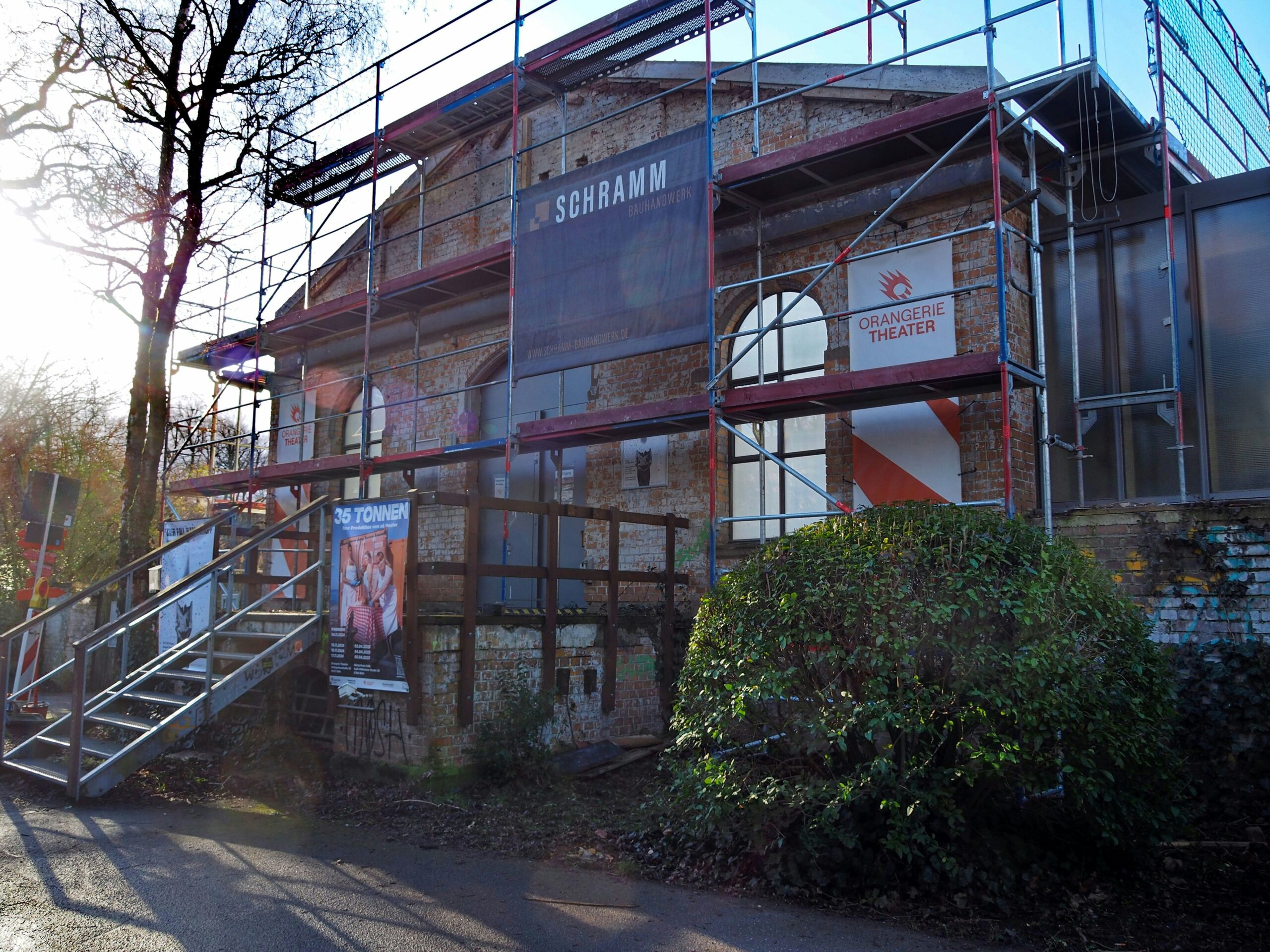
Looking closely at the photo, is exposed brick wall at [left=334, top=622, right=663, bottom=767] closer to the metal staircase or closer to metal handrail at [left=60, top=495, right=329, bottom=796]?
the metal staircase

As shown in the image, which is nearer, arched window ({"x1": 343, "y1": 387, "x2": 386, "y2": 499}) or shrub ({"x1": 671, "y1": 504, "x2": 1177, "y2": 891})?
shrub ({"x1": 671, "y1": 504, "x2": 1177, "y2": 891})

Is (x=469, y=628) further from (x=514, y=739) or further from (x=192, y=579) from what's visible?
(x=192, y=579)

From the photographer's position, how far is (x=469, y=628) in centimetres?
793

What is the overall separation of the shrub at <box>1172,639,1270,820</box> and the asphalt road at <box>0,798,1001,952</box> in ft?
10.9

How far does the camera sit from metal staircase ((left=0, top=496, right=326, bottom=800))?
764 cm

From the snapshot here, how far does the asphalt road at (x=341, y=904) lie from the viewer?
15.3ft

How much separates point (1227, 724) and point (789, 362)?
5344 millimetres

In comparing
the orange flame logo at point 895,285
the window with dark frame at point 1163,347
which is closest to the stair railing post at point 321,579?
the orange flame logo at point 895,285

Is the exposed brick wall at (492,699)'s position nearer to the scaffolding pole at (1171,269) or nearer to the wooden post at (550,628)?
the wooden post at (550,628)

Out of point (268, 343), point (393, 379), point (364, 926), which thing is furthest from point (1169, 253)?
point (268, 343)

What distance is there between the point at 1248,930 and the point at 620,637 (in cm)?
576

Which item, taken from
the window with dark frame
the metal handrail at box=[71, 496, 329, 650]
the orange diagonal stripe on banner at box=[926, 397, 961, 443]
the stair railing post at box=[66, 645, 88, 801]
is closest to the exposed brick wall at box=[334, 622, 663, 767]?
the metal handrail at box=[71, 496, 329, 650]

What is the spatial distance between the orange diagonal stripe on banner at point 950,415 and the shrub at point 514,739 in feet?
14.6

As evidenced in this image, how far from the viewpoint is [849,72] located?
9914mm
